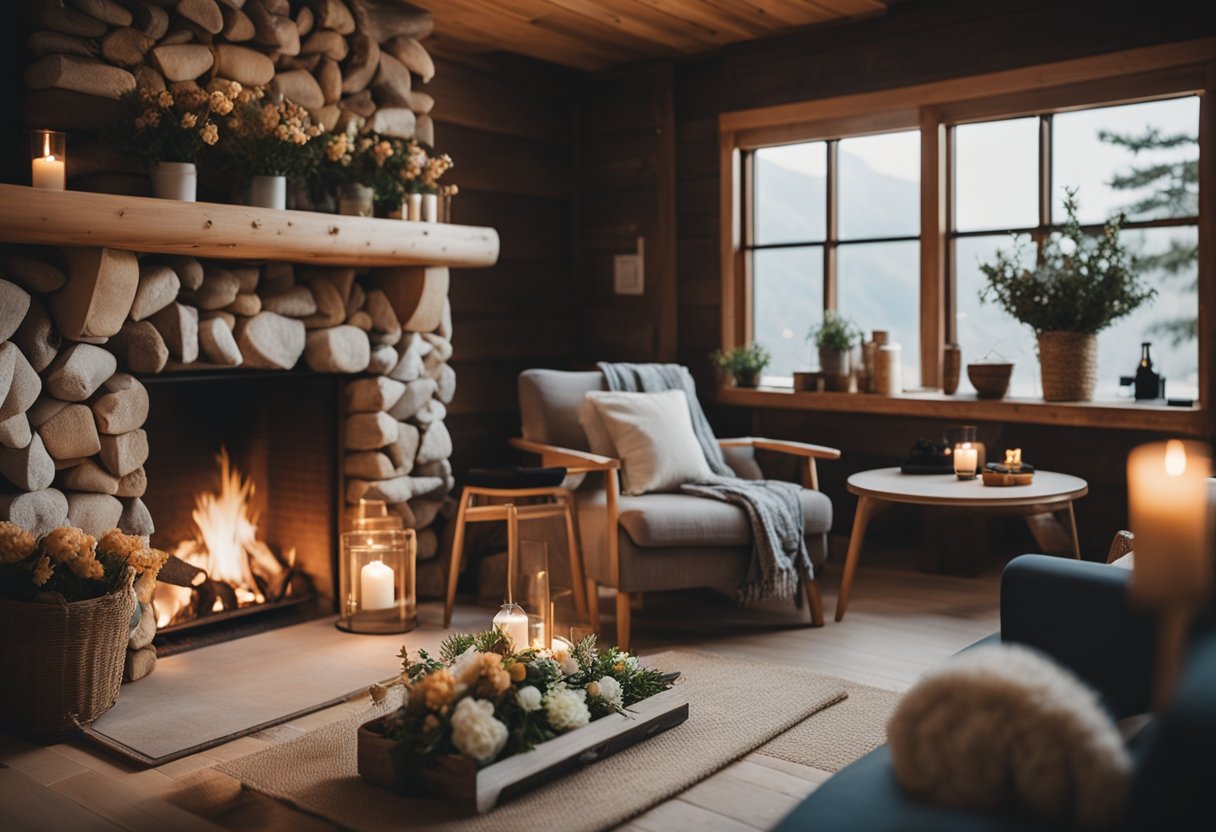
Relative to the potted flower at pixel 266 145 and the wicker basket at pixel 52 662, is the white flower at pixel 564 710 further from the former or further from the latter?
the potted flower at pixel 266 145

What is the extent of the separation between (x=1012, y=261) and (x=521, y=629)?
2.78 metres

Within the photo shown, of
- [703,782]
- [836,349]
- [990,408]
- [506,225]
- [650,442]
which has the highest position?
[506,225]

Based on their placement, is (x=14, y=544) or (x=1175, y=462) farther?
(x=14, y=544)

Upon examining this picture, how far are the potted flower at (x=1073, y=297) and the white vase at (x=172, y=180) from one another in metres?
2.97

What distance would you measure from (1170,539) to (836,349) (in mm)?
3811

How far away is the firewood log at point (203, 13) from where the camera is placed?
3.47 m

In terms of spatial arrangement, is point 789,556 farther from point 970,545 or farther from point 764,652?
point 970,545

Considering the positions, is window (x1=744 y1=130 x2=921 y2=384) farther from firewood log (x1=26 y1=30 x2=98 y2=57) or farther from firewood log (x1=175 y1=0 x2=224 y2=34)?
firewood log (x1=26 y1=30 x2=98 y2=57)

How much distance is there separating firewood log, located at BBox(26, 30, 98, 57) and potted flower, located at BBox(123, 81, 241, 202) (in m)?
0.18

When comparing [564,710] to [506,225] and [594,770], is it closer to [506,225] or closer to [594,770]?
[594,770]

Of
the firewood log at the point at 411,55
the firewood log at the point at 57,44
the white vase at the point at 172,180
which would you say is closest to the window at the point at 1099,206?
the firewood log at the point at 411,55

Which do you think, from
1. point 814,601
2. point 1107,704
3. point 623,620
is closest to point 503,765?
point 1107,704

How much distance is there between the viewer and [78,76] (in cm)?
327

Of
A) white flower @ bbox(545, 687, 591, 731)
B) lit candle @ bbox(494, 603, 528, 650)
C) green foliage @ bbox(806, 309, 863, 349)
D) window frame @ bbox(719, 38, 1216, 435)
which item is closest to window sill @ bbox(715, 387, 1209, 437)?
window frame @ bbox(719, 38, 1216, 435)
